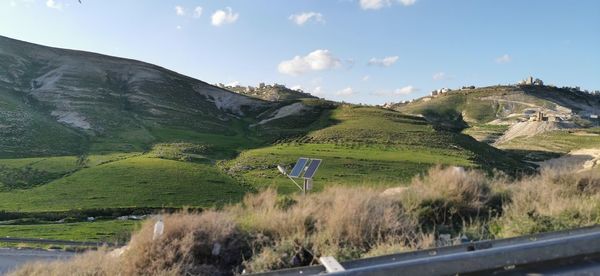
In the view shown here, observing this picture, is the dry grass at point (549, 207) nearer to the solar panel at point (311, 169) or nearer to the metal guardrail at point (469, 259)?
the metal guardrail at point (469, 259)

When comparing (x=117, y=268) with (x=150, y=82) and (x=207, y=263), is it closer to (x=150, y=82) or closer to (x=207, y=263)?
(x=207, y=263)

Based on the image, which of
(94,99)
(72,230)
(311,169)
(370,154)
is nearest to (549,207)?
(311,169)

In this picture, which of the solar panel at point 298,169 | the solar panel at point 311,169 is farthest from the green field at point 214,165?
the solar panel at point 311,169

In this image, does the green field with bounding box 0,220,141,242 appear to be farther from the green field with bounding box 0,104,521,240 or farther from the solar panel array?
the solar panel array

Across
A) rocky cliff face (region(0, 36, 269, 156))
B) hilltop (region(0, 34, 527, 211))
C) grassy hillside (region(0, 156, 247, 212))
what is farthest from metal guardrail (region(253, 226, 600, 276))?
rocky cliff face (region(0, 36, 269, 156))

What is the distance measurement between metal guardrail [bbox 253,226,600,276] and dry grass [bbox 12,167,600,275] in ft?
3.96

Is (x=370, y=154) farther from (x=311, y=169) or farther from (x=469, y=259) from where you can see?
(x=469, y=259)

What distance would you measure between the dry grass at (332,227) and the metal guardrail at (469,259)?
121 centimetres

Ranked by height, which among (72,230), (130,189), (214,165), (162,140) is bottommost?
(72,230)

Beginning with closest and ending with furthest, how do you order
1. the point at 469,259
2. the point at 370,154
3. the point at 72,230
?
the point at 469,259 → the point at 72,230 → the point at 370,154

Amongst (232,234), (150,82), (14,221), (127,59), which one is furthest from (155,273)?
(127,59)

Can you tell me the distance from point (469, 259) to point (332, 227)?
3.33m

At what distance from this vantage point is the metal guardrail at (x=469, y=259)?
16.8ft

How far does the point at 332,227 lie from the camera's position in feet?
27.8
